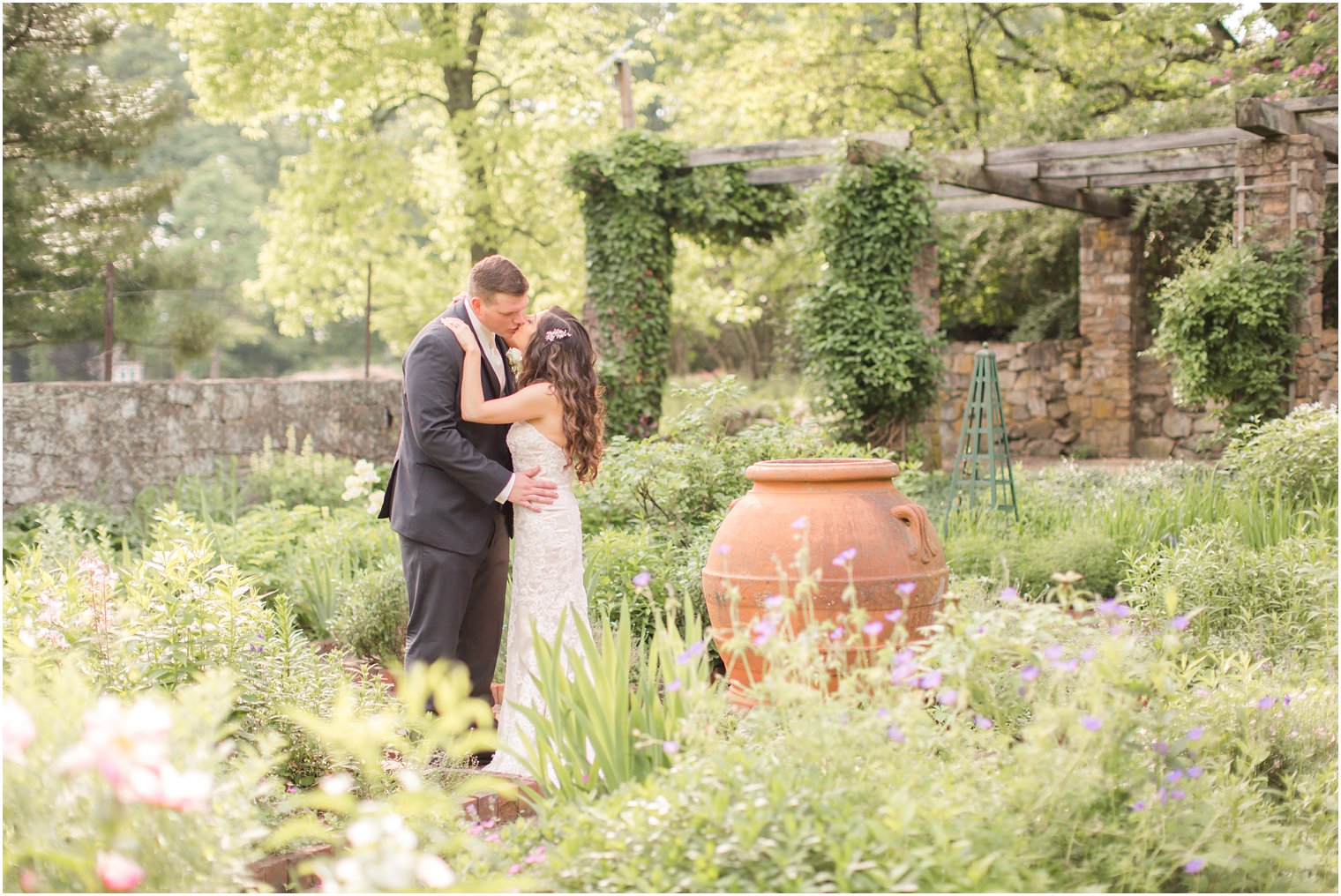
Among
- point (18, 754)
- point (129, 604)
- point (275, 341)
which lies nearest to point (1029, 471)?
point (129, 604)

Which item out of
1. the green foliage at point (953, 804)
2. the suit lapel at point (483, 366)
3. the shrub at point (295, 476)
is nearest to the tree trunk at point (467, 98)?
the shrub at point (295, 476)

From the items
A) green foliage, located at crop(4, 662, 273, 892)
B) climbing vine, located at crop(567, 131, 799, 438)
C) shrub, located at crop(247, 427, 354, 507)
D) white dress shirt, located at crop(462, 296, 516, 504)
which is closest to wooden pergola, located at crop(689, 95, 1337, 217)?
climbing vine, located at crop(567, 131, 799, 438)

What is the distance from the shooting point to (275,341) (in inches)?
1160

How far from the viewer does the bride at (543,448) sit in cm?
386

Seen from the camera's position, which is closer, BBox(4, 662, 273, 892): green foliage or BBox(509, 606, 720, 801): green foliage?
BBox(4, 662, 273, 892): green foliage

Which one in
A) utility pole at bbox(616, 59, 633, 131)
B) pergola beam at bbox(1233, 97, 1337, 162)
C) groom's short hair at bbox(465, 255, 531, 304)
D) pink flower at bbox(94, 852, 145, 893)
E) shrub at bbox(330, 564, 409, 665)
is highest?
utility pole at bbox(616, 59, 633, 131)

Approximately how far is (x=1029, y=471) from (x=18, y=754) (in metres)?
8.24

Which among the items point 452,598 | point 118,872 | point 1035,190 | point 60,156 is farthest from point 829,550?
point 60,156

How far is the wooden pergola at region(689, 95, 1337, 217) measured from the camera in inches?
360

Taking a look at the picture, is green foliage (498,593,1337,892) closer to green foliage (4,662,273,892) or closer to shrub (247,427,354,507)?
green foliage (4,662,273,892)

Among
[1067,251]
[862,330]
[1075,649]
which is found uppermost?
[1067,251]

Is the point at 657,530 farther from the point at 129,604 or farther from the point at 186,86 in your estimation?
the point at 186,86

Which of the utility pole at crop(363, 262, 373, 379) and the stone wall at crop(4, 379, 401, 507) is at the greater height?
the utility pole at crop(363, 262, 373, 379)

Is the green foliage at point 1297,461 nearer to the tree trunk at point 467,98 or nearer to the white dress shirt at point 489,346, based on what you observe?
the white dress shirt at point 489,346
